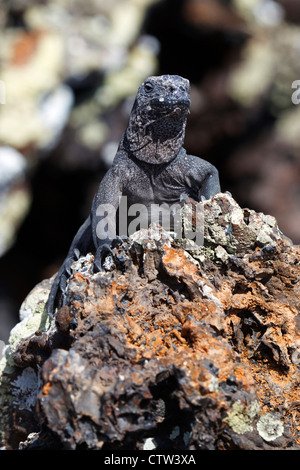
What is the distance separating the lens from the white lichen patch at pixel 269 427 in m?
2.04

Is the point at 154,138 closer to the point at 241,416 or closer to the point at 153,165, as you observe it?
the point at 153,165

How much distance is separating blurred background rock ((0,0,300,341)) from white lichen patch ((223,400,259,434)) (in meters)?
4.57

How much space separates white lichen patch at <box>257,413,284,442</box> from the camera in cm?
204

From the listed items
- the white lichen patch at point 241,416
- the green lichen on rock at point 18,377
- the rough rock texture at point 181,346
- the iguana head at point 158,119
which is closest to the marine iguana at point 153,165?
the iguana head at point 158,119

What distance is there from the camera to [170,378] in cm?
194

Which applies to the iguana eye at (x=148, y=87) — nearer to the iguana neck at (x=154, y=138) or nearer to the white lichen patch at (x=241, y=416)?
the iguana neck at (x=154, y=138)

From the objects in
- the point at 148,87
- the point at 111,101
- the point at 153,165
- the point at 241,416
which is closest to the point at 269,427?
the point at 241,416

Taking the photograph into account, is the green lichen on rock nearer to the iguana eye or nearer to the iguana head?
the iguana head

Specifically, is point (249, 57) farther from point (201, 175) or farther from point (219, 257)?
point (219, 257)

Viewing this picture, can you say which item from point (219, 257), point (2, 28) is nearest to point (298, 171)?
point (2, 28)

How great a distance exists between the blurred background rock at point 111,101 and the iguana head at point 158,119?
139 inches

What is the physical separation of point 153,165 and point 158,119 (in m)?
0.24

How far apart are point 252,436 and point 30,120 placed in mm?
4639

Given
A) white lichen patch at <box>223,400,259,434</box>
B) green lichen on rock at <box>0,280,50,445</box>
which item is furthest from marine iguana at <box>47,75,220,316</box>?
white lichen patch at <box>223,400,259,434</box>
